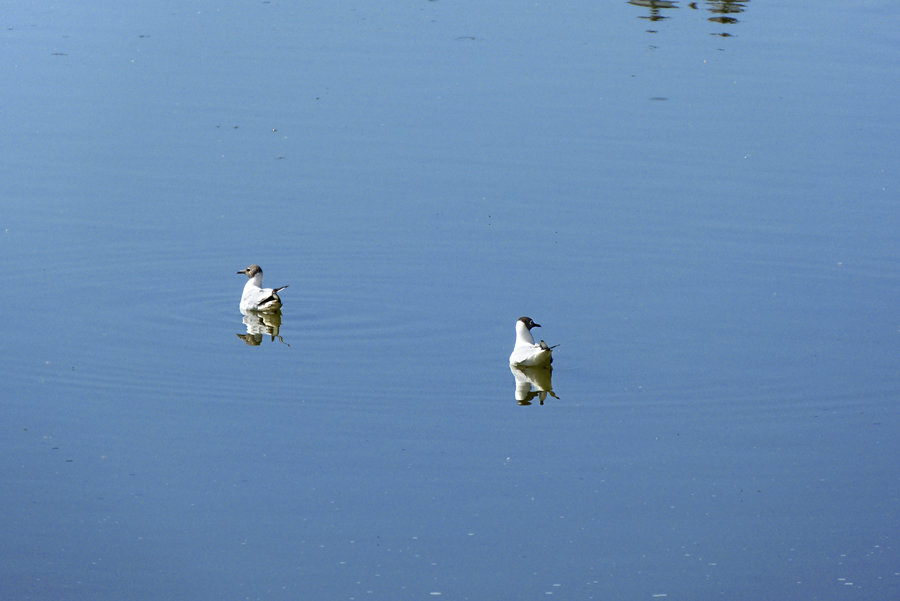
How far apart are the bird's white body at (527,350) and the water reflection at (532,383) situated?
0.05m

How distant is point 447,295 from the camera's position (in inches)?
539

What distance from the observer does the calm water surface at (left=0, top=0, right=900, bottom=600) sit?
30.4ft

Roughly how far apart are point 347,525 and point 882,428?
13.8 ft

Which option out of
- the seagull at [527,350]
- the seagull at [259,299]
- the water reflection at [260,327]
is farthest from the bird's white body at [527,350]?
the seagull at [259,299]

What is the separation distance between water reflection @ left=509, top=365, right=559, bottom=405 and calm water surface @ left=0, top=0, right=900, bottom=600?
0.30 feet

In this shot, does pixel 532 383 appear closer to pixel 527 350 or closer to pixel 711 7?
pixel 527 350

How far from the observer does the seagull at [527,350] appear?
12.2m

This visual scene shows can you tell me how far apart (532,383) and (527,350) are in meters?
0.27

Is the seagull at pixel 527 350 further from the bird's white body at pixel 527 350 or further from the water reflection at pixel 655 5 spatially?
the water reflection at pixel 655 5

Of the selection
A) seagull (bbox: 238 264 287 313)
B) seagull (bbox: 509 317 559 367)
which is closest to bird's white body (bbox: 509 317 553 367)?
seagull (bbox: 509 317 559 367)

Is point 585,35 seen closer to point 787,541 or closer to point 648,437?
point 648,437

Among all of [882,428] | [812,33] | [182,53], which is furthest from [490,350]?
[812,33]

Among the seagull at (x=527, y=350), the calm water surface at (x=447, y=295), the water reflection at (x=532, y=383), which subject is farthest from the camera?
the seagull at (x=527, y=350)

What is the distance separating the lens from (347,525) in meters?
9.44
